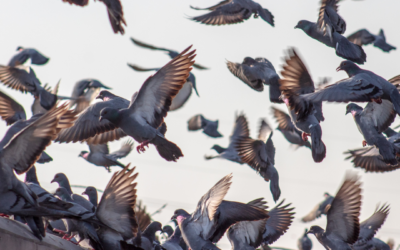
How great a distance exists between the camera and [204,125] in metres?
19.1

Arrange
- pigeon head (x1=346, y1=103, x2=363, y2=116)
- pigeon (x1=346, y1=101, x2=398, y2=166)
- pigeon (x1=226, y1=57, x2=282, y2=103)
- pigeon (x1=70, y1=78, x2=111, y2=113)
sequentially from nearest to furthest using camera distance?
pigeon (x1=346, y1=101, x2=398, y2=166) < pigeon (x1=226, y1=57, x2=282, y2=103) < pigeon head (x1=346, y1=103, x2=363, y2=116) < pigeon (x1=70, y1=78, x2=111, y2=113)

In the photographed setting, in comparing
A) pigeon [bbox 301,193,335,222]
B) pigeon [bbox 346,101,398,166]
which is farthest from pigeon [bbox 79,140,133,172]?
pigeon [bbox 346,101,398,166]

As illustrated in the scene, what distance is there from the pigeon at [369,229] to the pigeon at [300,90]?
161 inches

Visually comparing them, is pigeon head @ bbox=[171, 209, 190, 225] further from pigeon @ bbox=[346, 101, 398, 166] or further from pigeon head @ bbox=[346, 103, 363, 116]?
pigeon head @ bbox=[346, 103, 363, 116]

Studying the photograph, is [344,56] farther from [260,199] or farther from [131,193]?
[131,193]

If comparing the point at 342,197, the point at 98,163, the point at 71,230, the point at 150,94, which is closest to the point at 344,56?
the point at 342,197

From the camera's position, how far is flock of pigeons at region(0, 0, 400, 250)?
724 cm

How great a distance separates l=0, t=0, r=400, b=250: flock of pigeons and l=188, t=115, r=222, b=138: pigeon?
5.44 metres

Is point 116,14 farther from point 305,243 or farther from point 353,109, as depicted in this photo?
point 305,243

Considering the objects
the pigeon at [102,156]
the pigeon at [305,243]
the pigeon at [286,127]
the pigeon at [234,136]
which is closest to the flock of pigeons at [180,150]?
the pigeon at [286,127]

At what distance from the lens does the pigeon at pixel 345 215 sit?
1000 centimetres

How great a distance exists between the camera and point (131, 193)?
7.79 metres

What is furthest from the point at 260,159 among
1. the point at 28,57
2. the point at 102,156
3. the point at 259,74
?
the point at 28,57

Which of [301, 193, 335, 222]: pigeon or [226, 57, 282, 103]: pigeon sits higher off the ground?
[226, 57, 282, 103]: pigeon
